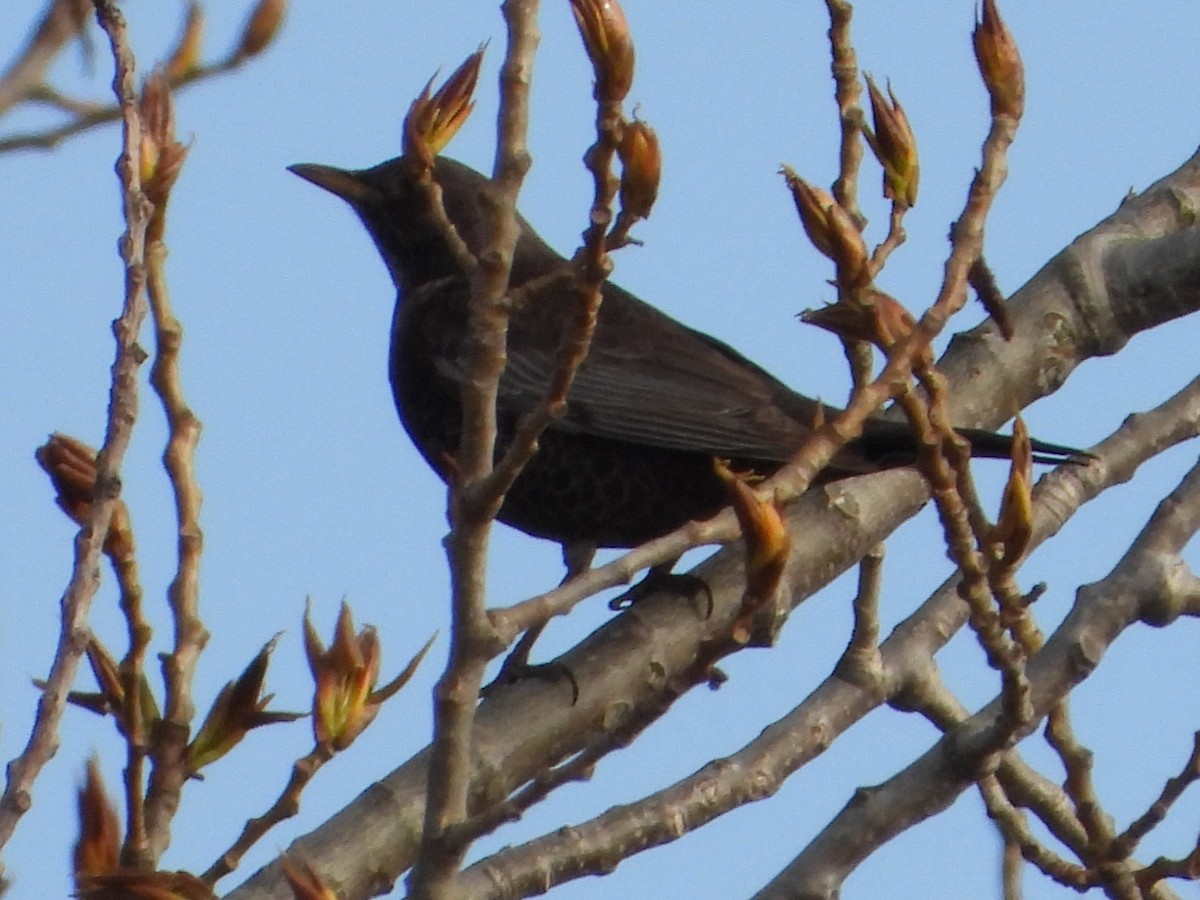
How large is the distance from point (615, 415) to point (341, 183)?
1.29 m

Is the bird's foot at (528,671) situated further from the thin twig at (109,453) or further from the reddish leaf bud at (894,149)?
the thin twig at (109,453)

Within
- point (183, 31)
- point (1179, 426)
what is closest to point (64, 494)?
point (183, 31)

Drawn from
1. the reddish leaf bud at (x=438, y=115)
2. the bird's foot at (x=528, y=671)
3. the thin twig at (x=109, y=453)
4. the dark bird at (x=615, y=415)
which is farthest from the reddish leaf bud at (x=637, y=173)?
the dark bird at (x=615, y=415)

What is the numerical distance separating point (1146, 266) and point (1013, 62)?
5.51 ft

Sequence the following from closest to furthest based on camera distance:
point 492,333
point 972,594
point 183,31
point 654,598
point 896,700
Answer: point 492,333 < point 972,594 < point 183,31 < point 896,700 < point 654,598

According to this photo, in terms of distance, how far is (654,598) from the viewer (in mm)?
3879

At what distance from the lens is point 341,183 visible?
544cm

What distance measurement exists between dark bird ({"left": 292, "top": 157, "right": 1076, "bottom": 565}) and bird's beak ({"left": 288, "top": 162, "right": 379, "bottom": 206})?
47cm

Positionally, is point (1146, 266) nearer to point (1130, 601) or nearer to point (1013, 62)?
point (1130, 601)

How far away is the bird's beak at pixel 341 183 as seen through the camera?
543 centimetres

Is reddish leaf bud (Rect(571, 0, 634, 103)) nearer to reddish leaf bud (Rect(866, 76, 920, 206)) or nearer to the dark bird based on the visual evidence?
reddish leaf bud (Rect(866, 76, 920, 206))

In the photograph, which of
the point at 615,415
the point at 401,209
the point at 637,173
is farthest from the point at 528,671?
the point at 401,209

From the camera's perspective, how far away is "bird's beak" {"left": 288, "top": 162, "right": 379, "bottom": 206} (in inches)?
214

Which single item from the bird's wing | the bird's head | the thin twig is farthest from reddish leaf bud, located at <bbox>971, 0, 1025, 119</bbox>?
the bird's head
